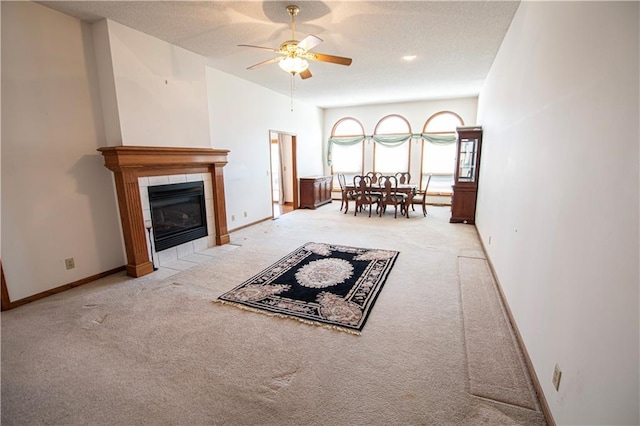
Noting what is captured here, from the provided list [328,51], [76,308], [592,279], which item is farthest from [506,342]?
[328,51]

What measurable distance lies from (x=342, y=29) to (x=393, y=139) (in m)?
5.33

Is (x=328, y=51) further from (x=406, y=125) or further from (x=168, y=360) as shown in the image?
(x=406, y=125)

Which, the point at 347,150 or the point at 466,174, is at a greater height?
the point at 347,150

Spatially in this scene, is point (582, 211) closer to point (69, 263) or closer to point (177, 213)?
point (177, 213)

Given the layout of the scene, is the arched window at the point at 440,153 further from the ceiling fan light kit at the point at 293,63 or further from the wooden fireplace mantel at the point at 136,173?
the wooden fireplace mantel at the point at 136,173

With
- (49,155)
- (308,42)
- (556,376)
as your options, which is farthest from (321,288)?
(49,155)

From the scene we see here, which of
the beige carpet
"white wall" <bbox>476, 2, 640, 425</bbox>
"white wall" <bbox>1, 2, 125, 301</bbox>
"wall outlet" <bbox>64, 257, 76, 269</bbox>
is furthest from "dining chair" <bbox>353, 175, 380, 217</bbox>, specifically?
"wall outlet" <bbox>64, 257, 76, 269</bbox>

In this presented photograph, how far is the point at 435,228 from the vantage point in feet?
18.2

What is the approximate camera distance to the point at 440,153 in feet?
26.6

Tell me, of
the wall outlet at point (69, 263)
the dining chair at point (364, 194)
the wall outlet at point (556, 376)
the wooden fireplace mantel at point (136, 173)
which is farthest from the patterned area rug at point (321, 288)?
the dining chair at point (364, 194)

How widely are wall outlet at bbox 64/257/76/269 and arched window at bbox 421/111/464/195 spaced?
784cm

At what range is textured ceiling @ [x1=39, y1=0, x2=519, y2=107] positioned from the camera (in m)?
2.90

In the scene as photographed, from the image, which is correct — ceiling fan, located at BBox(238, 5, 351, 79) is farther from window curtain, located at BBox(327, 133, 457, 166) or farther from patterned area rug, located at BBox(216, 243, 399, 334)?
window curtain, located at BBox(327, 133, 457, 166)

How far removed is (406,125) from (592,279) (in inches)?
304
